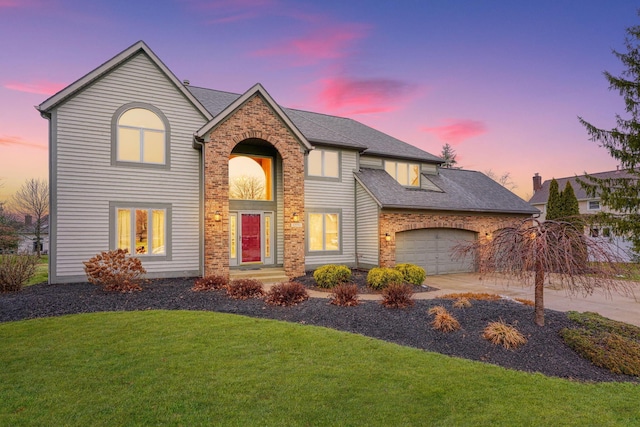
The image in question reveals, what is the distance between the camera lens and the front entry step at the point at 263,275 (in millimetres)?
12023

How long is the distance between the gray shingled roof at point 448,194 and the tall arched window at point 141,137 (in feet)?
26.9

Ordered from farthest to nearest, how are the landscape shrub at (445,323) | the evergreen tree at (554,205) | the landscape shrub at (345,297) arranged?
the evergreen tree at (554,205) < the landscape shrub at (345,297) < the landscape shrub at (445,323)

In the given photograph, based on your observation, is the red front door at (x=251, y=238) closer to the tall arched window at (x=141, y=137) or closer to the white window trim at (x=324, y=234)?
the white window trim at (x=324, y=234)

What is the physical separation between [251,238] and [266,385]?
9.94 metres

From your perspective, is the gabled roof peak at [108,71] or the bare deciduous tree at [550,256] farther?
the gabled roof peak at [108,71]

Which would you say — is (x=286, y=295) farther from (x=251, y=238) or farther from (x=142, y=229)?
(x=142, y=229)

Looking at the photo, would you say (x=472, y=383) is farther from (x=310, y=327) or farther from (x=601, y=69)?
(x=601, y=69)

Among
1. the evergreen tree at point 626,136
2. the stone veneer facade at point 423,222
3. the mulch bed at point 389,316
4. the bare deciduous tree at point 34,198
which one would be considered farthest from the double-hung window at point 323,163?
the bare deciduous tree at point 34,198

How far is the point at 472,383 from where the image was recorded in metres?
4.19

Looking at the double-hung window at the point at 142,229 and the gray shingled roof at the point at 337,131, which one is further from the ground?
the gray shingled roof at the point at 337,131

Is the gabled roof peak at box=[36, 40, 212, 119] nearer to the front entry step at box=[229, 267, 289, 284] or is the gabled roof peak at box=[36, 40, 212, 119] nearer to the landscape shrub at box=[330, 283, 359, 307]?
the front entry step at box=[229, 267, 289, 284]

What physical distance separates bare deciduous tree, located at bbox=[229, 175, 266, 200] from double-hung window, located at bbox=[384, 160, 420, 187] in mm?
6567

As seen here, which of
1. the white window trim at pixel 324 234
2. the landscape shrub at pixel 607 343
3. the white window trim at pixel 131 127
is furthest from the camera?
the white window trim at pixel 324 234

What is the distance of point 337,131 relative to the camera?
1720 cm
